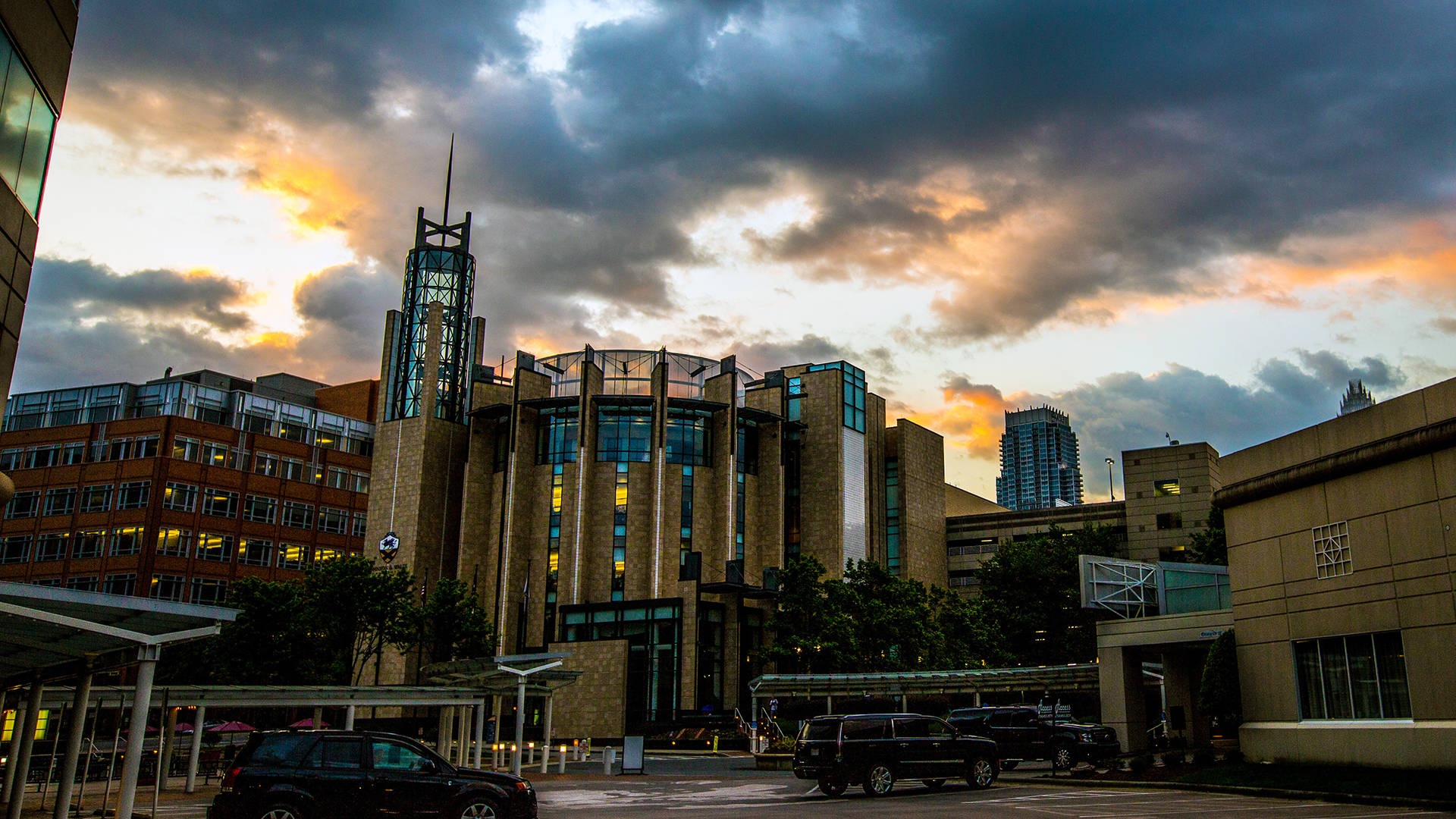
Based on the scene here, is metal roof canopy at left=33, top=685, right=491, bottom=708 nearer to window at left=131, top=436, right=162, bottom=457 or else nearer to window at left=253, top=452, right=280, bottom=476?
window at left=131, top=436, right=162, bottom=457

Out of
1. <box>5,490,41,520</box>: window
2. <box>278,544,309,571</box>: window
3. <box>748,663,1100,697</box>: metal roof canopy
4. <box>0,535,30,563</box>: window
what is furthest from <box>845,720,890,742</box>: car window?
<box>5,490,41,520</box>: window

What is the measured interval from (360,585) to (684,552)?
2587 centimetres

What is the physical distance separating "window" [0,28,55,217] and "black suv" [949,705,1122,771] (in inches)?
1080

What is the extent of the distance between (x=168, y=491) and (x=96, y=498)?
5.88 m

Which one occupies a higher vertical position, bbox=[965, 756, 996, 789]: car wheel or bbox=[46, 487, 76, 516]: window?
bbox=[46, 487, 76, 516]: window

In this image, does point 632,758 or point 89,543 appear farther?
point 89,543

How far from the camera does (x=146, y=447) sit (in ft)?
270

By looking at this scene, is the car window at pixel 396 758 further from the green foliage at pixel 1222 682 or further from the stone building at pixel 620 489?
the stone building at pixel 620 489

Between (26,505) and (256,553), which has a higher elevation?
(26,505)

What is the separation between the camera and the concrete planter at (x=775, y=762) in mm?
36438

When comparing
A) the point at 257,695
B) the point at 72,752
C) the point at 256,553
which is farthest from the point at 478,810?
the point at 256,553

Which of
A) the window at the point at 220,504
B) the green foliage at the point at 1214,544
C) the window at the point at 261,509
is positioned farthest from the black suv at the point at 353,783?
the window at the point at 261,509

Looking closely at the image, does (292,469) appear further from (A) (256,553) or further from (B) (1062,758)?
(B) (1062,758)

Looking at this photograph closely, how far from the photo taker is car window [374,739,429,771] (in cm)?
1664
